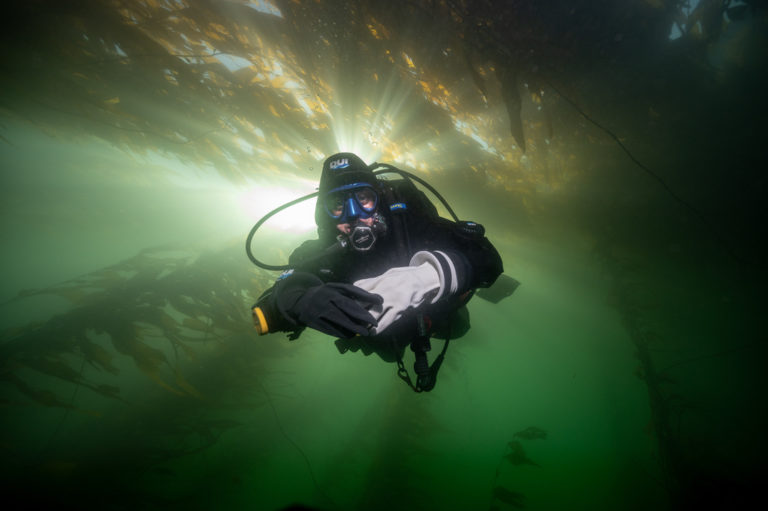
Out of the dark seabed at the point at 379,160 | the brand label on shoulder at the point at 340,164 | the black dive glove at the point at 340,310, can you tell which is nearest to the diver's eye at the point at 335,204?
the brand label on shoulder at the point at 340,164

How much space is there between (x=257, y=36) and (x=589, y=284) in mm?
15478

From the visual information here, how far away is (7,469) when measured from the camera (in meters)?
4.47

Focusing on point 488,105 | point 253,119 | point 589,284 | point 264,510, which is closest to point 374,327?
point 488,105

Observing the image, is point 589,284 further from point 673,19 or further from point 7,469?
point 7,469

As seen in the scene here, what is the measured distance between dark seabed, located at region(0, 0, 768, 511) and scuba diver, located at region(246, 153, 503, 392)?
89.1 inches

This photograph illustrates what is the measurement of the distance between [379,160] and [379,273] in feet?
15.2

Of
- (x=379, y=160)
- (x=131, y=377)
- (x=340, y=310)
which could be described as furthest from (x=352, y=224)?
(x=131, y=377)

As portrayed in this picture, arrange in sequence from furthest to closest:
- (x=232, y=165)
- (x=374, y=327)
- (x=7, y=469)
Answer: (x=232, y=165), (x=7, y=469), (x=374, y=327)

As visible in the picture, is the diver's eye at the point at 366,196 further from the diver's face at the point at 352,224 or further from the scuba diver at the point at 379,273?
the diver's face at the point at 352,224

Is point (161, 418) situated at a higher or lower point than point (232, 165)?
lower

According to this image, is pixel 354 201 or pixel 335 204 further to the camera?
pixel 335 204

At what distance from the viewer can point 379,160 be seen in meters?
6.32

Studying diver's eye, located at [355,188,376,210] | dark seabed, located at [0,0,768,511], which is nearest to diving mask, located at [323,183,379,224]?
diver's eye, located at [355,188,376,210]

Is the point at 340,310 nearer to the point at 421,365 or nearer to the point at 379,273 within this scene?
the point at 379,273
